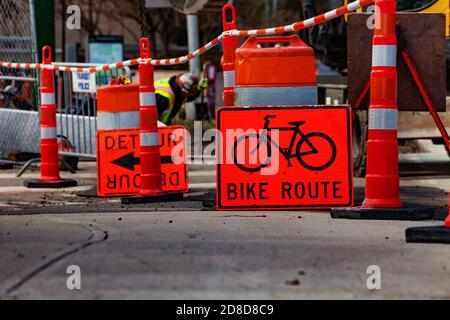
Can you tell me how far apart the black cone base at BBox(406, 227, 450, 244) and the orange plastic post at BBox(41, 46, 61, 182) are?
6.53 meters

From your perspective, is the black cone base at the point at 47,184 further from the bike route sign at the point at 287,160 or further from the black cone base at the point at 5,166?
the bike route sign at the point at 287,160

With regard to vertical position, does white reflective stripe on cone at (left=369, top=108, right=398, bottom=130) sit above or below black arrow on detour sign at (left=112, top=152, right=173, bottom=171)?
above

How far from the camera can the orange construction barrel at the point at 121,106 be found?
12.6 meters

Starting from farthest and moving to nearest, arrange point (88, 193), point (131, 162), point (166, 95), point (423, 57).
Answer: point (166, 95), point (88, 193), point (131, 162), point (423, 57)

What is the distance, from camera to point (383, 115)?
8758 mm

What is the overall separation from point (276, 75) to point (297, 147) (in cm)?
83

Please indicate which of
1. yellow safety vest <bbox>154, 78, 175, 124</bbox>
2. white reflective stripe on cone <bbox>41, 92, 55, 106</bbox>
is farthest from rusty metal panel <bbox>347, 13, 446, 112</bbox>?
yellow safety vest <bbox>154, 78, 175, 124</bbox>

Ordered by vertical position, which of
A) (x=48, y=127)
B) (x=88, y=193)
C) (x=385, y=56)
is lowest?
(x=88, y=193)

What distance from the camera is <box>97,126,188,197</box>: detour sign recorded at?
38.4ft

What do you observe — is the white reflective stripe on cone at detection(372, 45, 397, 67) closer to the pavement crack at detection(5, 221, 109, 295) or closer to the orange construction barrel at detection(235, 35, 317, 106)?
the orange construction barrel at detection(235, 35, 317, 106)

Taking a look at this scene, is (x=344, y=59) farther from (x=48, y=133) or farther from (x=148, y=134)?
(x=148, y=134)

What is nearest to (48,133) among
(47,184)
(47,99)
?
(47,99)
